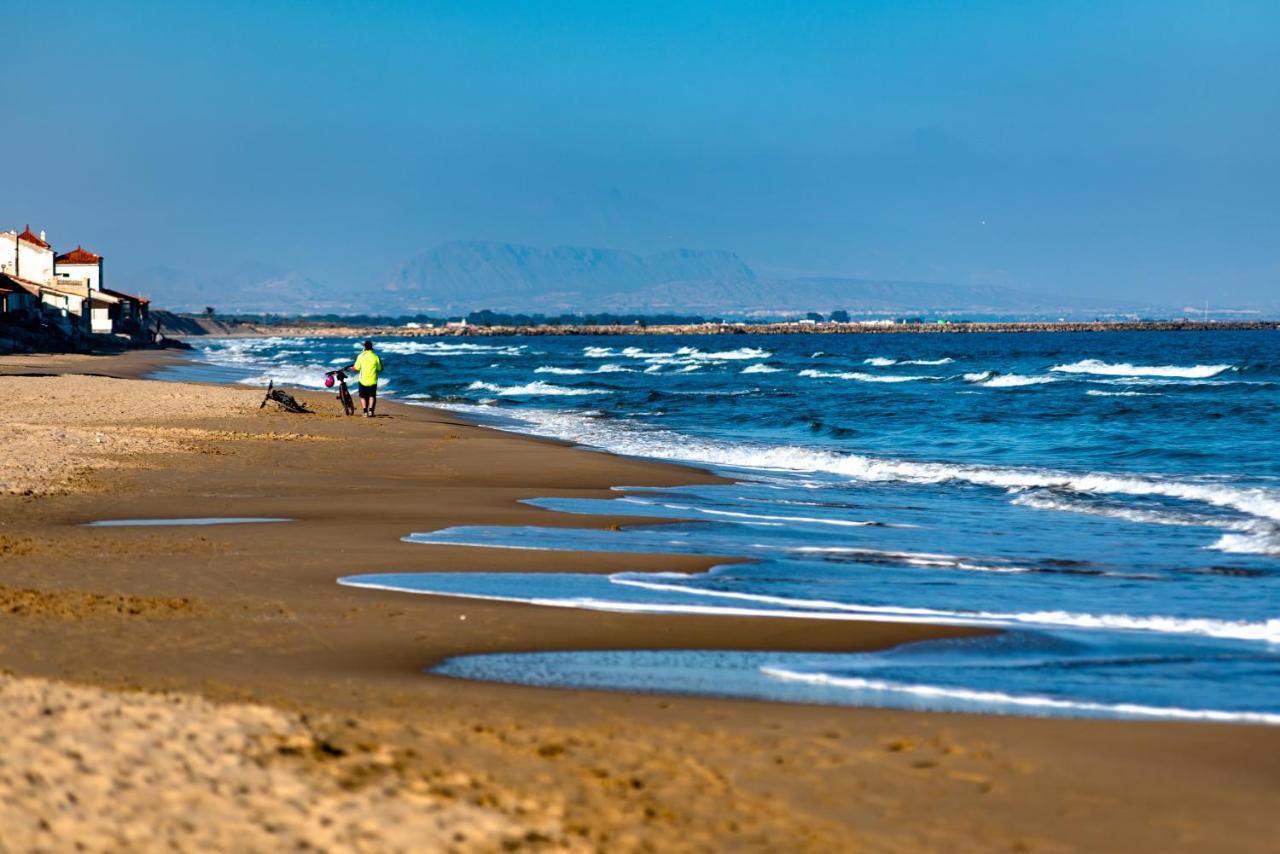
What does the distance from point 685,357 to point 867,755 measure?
81755 mm

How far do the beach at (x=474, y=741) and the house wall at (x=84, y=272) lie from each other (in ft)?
295

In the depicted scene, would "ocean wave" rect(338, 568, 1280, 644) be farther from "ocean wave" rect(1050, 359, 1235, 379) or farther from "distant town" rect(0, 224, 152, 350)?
"distant town" rect(0, 224, 152, 350)

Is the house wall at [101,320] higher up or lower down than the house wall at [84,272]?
lower down

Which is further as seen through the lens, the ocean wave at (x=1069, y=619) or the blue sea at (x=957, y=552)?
the ocean wave at (x=1069, y=619)

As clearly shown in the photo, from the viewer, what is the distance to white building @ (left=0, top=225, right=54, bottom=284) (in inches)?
3588

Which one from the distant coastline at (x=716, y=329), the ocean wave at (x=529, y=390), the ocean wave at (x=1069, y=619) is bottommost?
the ocean wave at (x=529, y=390)

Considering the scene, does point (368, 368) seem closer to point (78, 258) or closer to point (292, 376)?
point (292, 376)

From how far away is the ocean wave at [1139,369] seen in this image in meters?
58.1

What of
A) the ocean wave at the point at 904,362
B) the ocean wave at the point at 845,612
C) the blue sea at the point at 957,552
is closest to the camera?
the blue sea at the point at 957,552

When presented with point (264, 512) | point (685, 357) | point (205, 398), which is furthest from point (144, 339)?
point (264, 512)

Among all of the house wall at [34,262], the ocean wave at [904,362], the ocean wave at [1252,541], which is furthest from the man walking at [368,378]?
the house wall at [34,262]

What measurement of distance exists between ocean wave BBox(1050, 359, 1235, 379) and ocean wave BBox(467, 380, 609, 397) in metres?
23.0

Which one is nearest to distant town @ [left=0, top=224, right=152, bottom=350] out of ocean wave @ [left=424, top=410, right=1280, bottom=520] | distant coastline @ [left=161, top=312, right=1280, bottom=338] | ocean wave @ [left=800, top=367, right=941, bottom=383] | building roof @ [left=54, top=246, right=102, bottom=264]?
building roof @ [left=54, top=246, right=102, bottom=264]

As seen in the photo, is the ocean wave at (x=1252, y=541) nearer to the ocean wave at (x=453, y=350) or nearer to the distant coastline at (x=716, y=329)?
the ocean wave at (x=453, y=350)
